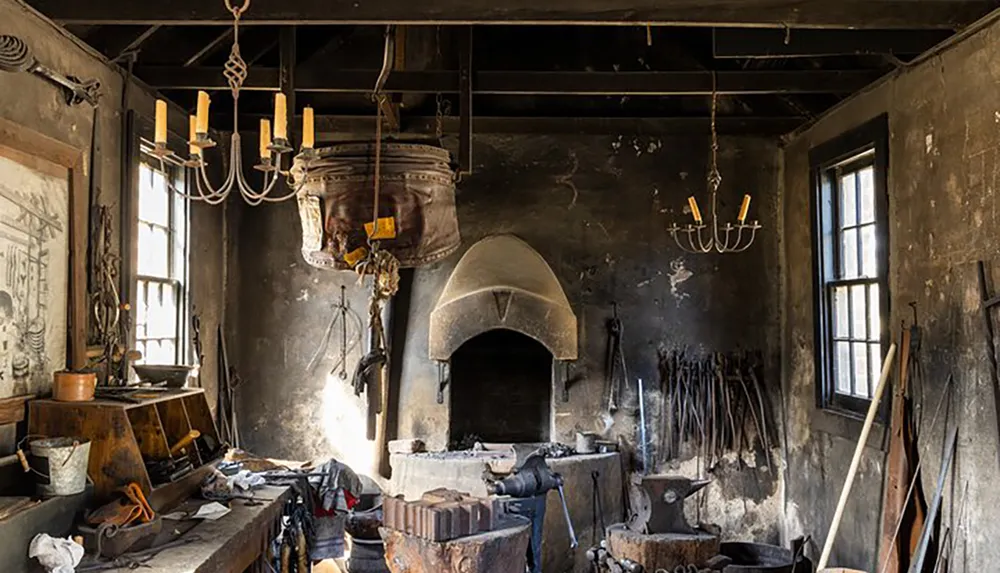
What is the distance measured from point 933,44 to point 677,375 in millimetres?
3031

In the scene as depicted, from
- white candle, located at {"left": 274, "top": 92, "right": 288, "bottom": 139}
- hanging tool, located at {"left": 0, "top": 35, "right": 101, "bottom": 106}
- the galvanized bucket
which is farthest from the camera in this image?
the galvanized bucket

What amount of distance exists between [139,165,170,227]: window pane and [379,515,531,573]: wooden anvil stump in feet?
8.92

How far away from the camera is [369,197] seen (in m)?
4.23

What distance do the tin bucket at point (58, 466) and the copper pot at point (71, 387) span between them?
29 centimetres

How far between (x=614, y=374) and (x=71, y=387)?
13.1 feet

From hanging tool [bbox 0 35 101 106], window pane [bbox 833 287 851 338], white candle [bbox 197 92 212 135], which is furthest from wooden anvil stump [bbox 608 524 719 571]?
hanging tool [bbox 0 35 101 106]

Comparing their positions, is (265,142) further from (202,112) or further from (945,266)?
(945,266)

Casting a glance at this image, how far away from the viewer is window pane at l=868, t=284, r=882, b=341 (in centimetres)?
508

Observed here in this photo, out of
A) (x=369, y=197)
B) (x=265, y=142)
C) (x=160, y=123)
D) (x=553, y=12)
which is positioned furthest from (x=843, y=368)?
(x=160, y=123)

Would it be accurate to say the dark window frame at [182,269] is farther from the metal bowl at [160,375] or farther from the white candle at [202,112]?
the white candle at [202,112]

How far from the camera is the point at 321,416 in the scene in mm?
6520

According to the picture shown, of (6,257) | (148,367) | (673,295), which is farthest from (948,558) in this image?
(6,257)

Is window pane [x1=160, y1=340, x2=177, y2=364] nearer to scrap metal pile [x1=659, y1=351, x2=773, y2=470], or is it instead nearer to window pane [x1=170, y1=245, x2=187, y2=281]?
window pane [x1=170, y1=245, x2=187, y2=281]

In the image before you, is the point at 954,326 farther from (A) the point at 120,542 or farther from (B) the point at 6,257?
(B) the point at 6,257
